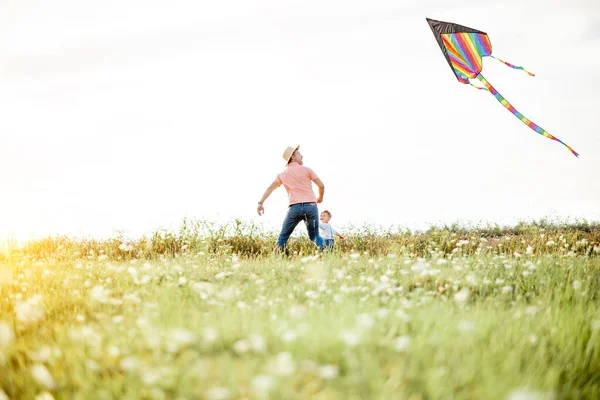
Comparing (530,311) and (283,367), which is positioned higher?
(283,367)

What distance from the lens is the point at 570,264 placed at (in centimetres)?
708

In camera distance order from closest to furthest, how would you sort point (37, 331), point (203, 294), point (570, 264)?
point (37, 331) < point (203, 294) < point (570, 264)

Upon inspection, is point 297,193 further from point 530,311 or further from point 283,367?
point 283,367

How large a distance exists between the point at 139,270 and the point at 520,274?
464 centimetres

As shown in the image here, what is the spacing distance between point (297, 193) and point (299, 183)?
194mm

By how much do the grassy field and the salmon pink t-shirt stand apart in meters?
3.89

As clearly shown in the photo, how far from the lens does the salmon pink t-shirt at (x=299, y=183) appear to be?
33.6 feet

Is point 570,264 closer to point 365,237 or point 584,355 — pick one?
point 584,355

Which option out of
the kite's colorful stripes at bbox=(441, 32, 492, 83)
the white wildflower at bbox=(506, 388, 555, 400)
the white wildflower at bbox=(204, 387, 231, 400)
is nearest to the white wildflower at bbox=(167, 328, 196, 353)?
the white wildflower at bbox=(204, 387, 231, 400)

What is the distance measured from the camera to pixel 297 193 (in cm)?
1025

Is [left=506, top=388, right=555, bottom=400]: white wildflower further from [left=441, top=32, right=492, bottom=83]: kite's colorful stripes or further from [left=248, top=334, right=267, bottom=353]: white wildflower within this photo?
[left=441, top=32, right=492, bottom=83]: kite's colorful stripes

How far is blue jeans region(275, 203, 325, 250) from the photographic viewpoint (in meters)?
10.2

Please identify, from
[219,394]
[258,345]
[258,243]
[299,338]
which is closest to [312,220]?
[258,243]

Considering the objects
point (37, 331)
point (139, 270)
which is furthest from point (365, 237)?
point (37, 331)
